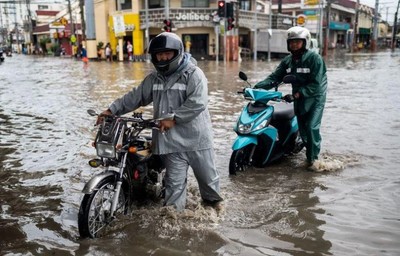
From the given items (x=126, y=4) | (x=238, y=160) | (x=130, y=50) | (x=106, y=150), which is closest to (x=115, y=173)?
(x=106, y=150)

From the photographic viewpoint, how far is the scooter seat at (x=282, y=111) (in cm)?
577

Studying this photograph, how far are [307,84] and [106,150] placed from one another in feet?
10.1

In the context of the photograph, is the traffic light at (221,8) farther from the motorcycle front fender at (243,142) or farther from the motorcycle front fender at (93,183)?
A: the motorcycle front fender at (93,183)

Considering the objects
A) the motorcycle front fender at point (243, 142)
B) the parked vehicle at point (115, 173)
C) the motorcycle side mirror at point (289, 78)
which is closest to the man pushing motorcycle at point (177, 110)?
the parked vehicle at point (115, 173)

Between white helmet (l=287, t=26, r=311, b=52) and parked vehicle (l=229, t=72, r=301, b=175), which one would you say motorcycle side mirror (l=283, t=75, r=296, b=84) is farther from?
white helmet (l=287, t=26, r=311, b=52)

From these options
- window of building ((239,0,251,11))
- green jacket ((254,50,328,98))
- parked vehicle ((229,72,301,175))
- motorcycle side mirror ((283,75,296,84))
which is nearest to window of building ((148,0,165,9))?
window of building ((239,0,251,11))

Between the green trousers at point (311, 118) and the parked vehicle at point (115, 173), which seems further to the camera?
the green trousers at point (311, 118)

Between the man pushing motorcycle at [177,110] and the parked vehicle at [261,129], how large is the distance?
1.41 metres

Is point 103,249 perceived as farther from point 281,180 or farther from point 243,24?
point 243,24

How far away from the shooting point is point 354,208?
4.42 metres

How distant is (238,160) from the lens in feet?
18.0

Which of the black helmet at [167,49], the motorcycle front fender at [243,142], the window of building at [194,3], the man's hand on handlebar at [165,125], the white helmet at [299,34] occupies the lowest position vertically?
the motorcycle front fender at [243,142]

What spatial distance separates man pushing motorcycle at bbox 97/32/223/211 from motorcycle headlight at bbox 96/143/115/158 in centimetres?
31

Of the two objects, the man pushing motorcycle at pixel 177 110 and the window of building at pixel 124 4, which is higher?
the window of building at pixel 124 4
